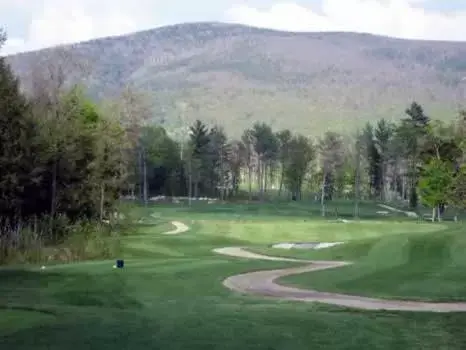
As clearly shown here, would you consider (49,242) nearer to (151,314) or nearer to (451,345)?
(151,314)

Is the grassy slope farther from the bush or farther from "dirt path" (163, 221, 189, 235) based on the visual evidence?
"dirt path" (163, 221, 189, 235)

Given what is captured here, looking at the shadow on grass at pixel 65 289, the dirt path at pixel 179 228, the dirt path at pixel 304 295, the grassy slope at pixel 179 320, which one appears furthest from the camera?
the dirt path at pixel 179 228

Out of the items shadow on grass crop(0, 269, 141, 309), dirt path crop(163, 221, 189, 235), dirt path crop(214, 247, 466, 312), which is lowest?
dirt path crop(163, 221, 189, 235)

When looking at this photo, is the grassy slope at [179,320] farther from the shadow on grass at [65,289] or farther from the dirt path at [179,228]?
the dirt path at [179,228]

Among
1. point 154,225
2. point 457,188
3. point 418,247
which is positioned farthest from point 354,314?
point 154,225

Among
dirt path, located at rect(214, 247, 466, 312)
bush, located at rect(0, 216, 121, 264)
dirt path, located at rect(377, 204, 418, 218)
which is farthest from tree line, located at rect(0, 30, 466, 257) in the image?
dirt path, located at rect(214, 247, 466, 312)

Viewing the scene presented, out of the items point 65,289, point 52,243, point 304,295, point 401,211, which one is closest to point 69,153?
point 52,243

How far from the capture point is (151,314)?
526 inches

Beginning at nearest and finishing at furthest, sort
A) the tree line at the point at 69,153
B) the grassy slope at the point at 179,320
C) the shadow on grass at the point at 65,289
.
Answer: the grassy slope at the point at 179,320 → the shadow on grass at the point at 65,289 → the tree line at the point at 69,153

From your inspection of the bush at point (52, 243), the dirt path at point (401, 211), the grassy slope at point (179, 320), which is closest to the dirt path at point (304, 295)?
the grassy slope at point (179, 320)

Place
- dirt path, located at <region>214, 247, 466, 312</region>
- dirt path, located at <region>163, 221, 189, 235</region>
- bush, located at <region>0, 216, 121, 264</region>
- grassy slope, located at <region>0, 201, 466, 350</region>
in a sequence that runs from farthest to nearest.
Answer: dirt path, located at <region>163, 221, 189, 235</region> → bush, located at <region>0, 216, 121, 264</region> → dirt path, located at <region>214, 247, 466, 312</region> → grassy slope, located at <region>0, 201, 466, 350</region>

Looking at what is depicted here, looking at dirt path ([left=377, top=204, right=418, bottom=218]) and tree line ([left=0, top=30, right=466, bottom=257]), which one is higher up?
tree line ([left=0, top=30, right=466, bottom=257])

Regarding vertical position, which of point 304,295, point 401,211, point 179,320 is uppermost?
point 179,320

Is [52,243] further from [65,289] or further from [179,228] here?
[179,228]
